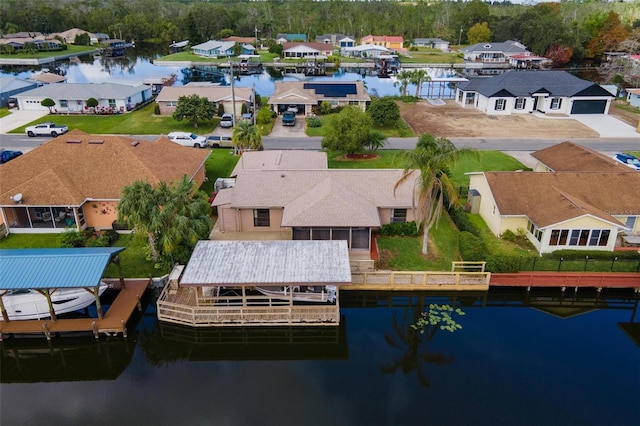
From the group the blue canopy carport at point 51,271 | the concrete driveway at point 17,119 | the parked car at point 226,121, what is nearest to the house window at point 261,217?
the blue canopy carport at point 51,271

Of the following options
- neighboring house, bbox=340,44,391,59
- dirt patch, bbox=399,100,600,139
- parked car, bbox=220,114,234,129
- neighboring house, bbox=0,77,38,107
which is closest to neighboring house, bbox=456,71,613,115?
dirt patch, bbox=399,100,600,139

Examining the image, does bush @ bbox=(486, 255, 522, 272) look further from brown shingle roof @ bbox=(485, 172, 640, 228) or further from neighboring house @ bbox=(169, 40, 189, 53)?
neighboring house @ bbox=(169, 40, 189, 53)

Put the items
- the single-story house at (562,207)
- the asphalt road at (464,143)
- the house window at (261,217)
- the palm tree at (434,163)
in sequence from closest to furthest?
the palm tree at (434,163)
the single-story house at (562,207)
the house window at (261,217)
the asphalt road at (464,143)

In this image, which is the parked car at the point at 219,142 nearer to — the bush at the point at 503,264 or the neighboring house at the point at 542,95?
the bush at the point at 503,264

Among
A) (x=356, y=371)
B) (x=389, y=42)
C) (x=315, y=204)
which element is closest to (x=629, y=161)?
(x=315, y=204)

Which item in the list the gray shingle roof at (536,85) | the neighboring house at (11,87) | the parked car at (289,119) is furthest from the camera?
the neighboring house at (11,87)

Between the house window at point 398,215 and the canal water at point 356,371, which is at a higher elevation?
the house window at point 398,215

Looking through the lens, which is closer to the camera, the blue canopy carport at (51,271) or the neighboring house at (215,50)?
the blue canopy carport at (51,271)

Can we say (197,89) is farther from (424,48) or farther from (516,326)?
(424,48)
